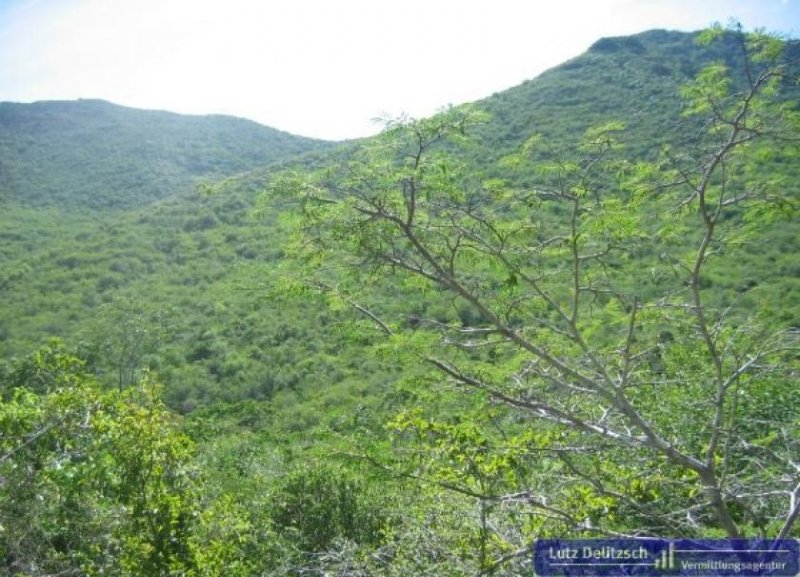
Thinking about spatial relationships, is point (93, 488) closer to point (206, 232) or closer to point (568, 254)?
point (568, 254)

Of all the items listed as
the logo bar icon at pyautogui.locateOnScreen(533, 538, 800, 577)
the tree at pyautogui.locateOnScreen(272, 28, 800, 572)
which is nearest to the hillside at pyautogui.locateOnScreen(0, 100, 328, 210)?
the tree at pyautogui.locateOnScreen(272, 28, 800, 572)

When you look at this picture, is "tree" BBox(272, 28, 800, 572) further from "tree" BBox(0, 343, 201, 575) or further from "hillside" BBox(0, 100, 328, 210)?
"hillside" BBox(0, 100, 328, 210)

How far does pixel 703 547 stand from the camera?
3.62 meters

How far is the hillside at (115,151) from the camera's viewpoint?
54938mm

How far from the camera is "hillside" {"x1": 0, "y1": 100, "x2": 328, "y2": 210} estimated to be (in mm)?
54938

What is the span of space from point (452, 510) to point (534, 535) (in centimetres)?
82

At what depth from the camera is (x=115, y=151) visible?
6253cm

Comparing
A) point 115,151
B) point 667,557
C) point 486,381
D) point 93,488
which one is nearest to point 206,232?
point 115,151

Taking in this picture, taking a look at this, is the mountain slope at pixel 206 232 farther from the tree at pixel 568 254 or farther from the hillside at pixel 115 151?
the tree at pixel 568 254

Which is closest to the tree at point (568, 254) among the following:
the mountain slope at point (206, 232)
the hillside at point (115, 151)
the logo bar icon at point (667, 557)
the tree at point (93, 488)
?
the logo bar icon at point (667, 557)

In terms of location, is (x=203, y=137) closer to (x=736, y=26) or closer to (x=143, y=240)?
(x=143, y=240)

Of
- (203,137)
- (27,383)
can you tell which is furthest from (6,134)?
(27,383)

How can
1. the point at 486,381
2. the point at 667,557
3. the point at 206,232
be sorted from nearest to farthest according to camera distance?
the point at 667,557, the point at 486,381, the point at 206,232

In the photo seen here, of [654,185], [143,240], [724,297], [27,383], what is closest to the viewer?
A: [654,185]
